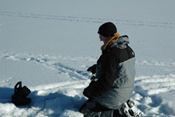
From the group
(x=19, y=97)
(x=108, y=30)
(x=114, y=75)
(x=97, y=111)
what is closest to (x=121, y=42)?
(x=108, y=30)

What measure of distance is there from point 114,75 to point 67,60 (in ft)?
9.12

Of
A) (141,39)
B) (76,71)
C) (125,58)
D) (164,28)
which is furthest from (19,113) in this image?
(164,28)

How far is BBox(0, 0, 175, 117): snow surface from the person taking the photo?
282 cm

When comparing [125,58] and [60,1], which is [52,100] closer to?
[125,58]

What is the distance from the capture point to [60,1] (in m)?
14.6

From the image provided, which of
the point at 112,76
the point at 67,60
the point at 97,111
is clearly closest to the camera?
the point at 112,76

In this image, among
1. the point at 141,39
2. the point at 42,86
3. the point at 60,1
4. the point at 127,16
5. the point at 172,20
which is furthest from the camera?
the point at 60,1

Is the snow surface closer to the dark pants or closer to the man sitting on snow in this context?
the dark pants

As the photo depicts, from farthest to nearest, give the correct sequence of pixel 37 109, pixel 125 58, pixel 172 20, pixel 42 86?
pixel 172 20 < pixel 42 86 < pixel 37 109 < pixel 125 58

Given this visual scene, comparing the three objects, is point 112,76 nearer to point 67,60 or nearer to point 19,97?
point 19,97

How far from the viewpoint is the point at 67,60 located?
4.72 meters

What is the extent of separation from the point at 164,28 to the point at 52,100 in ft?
22.2

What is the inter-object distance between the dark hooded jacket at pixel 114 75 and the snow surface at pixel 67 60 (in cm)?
45

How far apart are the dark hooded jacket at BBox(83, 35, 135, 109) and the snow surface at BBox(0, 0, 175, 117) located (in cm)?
45
